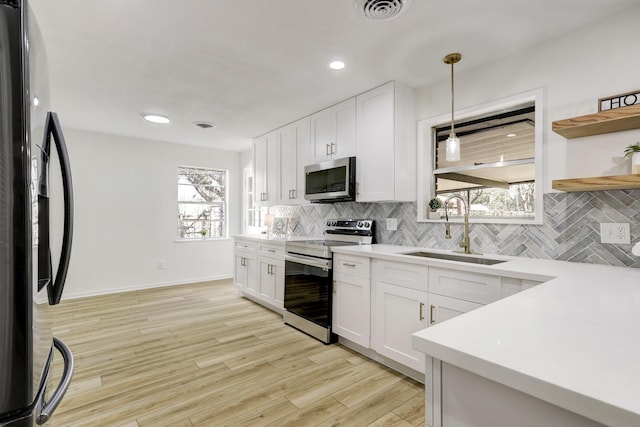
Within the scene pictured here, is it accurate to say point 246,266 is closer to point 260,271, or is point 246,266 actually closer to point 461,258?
point 260,271

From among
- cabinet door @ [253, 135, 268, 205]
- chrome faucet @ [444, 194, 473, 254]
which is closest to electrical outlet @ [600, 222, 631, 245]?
chrome faucet @ [444, 194, 473, 254]

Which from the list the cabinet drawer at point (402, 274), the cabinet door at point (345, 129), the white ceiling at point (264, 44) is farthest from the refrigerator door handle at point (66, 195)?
the cabinet door at point (345, 129)

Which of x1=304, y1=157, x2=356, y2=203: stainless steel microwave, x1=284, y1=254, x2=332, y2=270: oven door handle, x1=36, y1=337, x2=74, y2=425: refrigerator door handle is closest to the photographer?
x1=36, y1=337, x2=74, y2=425: refrigerator door handle

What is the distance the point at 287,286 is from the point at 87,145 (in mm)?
3578

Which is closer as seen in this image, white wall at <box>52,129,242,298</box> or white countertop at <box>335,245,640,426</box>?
white countertop at <box>335,245,640,426</box>

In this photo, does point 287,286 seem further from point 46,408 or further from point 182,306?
point 46,408

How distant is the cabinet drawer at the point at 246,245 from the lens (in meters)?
4.22

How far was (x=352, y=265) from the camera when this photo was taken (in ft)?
8.98

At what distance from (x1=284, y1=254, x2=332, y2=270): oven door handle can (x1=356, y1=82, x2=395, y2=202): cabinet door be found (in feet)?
2.29

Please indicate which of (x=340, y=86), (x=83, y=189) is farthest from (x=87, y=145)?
(x=340, y=86)

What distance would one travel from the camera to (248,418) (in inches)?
73.4

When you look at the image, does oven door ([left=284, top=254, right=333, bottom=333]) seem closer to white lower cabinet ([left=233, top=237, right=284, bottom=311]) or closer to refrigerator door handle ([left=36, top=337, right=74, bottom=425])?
white lower cabinet ([left=233, top=237, right=284, bottom=311])

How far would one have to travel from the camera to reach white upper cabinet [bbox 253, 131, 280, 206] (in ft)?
14.4

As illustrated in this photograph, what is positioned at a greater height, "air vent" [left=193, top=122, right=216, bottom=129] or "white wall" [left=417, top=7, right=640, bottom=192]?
"air vent" [left=193, top=122, right=216, bottom=129]
